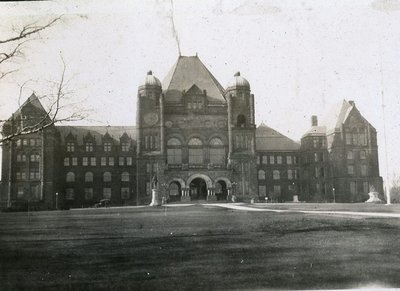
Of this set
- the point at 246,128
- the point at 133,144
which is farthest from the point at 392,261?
the point at 246,128

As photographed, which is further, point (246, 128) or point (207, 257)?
point (246, 128)

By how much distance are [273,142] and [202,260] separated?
39691mm

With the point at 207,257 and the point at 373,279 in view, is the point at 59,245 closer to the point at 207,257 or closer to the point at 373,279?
→ the point at 207,257

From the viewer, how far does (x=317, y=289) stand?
780cm

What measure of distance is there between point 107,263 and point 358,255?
4.81m

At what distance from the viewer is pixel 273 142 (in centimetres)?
4716

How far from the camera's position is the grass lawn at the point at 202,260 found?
7863mm

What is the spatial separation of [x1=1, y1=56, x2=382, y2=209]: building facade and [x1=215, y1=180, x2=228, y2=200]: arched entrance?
2.0 inches

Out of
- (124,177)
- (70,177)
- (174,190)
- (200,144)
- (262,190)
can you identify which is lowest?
(262,190)

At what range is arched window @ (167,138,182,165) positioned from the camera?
113 ft

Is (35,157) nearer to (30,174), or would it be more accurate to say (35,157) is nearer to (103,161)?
(30,174)

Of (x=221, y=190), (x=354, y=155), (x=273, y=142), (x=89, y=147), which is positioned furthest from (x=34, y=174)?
(x=273, y=142)

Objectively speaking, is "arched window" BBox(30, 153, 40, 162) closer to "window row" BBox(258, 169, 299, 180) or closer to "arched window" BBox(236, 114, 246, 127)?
"arched window" BBox(236, 114, 246, 127)

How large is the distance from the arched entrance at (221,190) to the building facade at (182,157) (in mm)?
51
